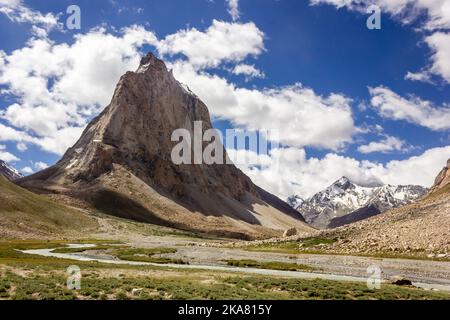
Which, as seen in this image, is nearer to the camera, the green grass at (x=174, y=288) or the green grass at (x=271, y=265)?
the green grass at (x=174, y=288)

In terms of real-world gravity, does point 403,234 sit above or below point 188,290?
above

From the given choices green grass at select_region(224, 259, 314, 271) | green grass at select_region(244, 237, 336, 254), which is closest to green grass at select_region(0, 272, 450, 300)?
green grass at select_region(224, 259, 314, 271)

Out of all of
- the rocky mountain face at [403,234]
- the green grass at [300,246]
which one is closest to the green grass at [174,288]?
the rocky mountain face at [403,234]

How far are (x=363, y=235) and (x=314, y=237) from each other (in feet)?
43.0

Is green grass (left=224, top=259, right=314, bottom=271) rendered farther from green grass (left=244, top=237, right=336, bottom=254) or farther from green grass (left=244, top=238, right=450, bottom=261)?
green grass (left=244, top=237, right=336, bottom=254)

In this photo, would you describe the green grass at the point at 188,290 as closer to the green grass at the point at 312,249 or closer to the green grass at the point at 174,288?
the green grass at the point at 174,288

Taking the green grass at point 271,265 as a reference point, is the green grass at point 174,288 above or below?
above

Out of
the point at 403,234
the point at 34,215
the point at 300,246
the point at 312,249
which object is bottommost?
the point at 312,249

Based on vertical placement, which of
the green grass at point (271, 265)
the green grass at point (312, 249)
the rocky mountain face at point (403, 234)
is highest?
the rocky mountain face at point (403, 234)

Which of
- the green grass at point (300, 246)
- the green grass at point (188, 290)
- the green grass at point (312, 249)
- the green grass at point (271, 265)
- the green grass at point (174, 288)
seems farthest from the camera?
the green grass at point (300, 246)

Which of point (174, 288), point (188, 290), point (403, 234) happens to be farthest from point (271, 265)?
point (403, 234)

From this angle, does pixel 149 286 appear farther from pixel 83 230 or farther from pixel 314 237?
pixel 83 230

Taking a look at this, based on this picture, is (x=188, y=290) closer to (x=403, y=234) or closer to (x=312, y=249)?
(x=312, y=249)
